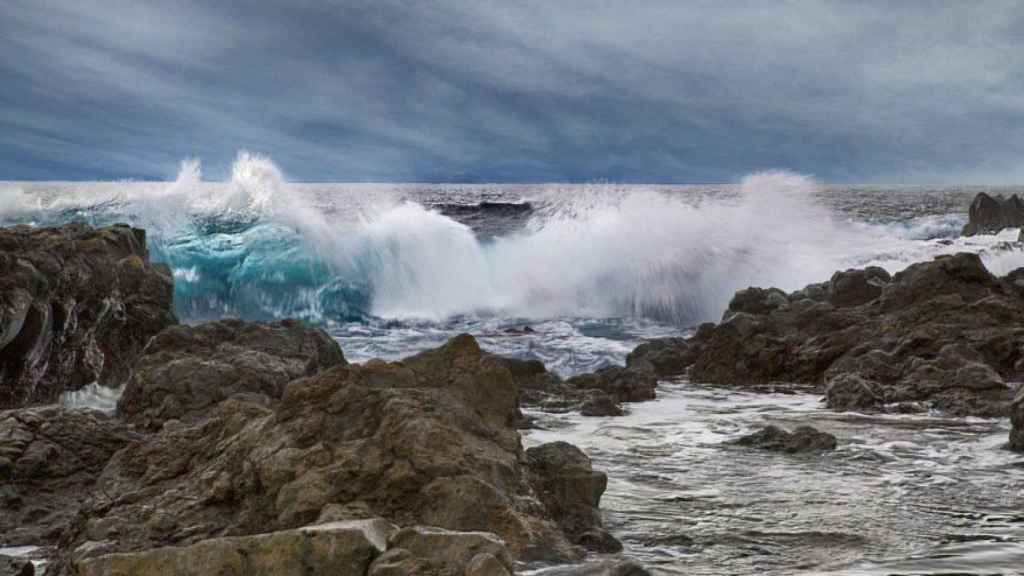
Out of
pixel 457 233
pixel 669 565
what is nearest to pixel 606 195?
pixel 457 233

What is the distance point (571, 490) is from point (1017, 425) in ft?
10.5

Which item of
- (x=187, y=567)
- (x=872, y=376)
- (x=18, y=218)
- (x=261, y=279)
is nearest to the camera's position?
(x=187, y=567)

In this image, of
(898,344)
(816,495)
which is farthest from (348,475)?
(898,344)

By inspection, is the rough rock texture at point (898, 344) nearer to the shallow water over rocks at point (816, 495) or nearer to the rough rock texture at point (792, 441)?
the shallow water over rocks at point (816, 495)

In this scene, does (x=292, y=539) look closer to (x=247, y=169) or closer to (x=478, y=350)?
(x=478, y=350)

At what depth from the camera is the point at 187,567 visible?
2354mm

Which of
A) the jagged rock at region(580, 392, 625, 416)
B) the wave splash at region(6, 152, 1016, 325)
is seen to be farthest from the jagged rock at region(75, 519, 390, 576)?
the wave splash at region(6, 152, 1016, 325)

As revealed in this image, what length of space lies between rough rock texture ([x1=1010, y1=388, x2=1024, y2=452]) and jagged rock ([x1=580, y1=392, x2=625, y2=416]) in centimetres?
283

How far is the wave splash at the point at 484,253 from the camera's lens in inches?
766

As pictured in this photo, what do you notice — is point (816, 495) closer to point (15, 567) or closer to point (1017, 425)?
point (1017, 425)

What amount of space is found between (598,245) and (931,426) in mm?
14999

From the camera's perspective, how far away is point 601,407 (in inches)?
291

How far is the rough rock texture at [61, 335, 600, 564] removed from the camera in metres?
3.19

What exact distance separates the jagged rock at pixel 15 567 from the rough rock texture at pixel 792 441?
4.02 metres
